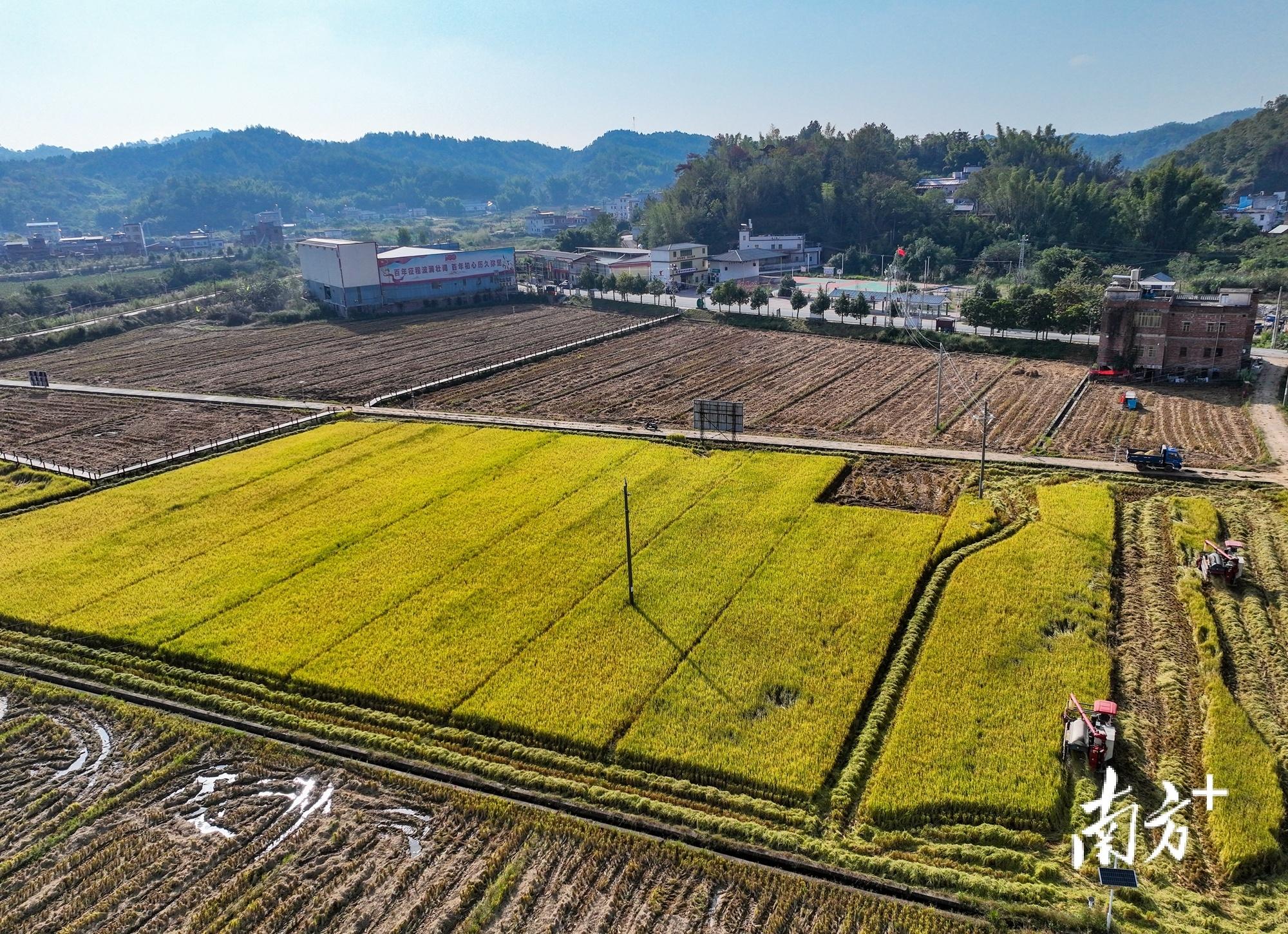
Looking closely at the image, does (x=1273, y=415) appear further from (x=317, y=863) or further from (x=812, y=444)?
(x=317, y=863)

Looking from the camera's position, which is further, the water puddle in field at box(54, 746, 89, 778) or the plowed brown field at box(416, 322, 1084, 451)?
the plowed brown field at box(416, 322, 1084, 451)

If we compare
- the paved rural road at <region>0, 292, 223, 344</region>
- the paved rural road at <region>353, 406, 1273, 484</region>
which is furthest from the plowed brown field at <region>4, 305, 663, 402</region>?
the paved rural road at <region>353, 406, 1273, 484</region>

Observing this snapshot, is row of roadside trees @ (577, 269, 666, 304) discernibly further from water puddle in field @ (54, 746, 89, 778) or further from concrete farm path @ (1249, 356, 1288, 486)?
water puddle in field @ (54, 746, 89, 778)

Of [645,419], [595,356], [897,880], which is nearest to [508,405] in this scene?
[645,419]

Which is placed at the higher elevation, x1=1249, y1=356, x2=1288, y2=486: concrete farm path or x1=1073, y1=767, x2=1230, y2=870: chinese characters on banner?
x1=1249, y1=356, x2=1288, y2=486: concrete farm path

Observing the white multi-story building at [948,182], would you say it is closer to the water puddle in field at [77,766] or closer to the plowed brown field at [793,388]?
the plowed brown field at [793,388]

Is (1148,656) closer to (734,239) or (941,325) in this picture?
(941,325)

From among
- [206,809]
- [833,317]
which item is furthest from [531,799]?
[833,317]
